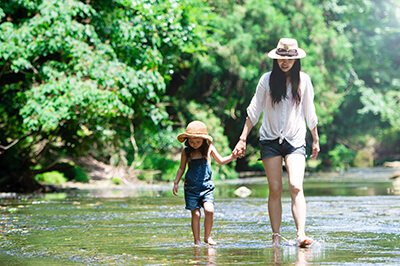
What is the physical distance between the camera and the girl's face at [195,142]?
7.47 m

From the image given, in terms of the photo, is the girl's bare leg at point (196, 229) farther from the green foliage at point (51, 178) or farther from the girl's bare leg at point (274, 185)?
the green foliage at point (51, 178)

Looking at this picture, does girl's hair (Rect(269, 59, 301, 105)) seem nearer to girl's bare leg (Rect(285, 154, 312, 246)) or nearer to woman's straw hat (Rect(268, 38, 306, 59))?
woman's straw hat (Rect(268, 38, 306, 59))

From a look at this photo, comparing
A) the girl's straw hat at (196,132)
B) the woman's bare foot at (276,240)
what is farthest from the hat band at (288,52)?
the woman's bare foot at (276,240)

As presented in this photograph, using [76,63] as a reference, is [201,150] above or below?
below

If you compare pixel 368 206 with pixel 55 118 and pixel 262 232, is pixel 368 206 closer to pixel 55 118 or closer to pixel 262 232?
pixel 262 232

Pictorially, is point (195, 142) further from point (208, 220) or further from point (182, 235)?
point (182, 235)

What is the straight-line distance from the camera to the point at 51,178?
24.6 m

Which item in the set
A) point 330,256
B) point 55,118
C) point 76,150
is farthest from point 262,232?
point 76,150

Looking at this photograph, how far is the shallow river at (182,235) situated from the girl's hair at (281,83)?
149 cm

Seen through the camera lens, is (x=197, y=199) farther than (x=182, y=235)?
No

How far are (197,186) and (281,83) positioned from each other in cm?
142

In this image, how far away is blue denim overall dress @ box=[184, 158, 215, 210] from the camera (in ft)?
24.5

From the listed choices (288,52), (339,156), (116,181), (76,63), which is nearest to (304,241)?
(288,52)

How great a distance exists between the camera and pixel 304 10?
110ft
